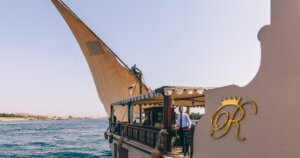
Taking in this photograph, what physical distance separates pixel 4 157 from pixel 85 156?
933cm

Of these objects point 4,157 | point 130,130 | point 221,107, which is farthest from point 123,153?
point 4,157

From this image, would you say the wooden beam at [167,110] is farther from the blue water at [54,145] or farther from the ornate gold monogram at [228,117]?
the blue water at [54,145]

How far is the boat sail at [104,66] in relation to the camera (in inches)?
907

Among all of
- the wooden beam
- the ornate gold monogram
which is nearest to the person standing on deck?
the wooden beam

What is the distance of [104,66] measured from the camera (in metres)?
23.3

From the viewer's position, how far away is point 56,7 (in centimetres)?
2288

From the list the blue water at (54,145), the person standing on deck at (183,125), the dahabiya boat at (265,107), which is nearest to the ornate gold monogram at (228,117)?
the dahabiya boat at (265,107)

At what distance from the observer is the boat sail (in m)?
23.0

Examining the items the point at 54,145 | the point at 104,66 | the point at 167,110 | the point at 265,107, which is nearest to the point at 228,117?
the point at 265,107

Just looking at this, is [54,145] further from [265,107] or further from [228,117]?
[265,107]

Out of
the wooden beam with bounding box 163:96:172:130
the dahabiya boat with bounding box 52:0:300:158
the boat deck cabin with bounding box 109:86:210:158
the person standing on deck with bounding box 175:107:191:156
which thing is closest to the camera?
the dahabiya boat with bounding box 52:0:300:158

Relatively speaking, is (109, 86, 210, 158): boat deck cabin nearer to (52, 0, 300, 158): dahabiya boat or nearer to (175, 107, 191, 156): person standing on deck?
(175, 107, 191, 156): person standing on deck

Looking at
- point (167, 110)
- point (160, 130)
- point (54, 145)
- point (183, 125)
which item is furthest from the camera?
point (54, 145)

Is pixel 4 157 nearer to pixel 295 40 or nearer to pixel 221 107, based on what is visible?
pixel 221 107
